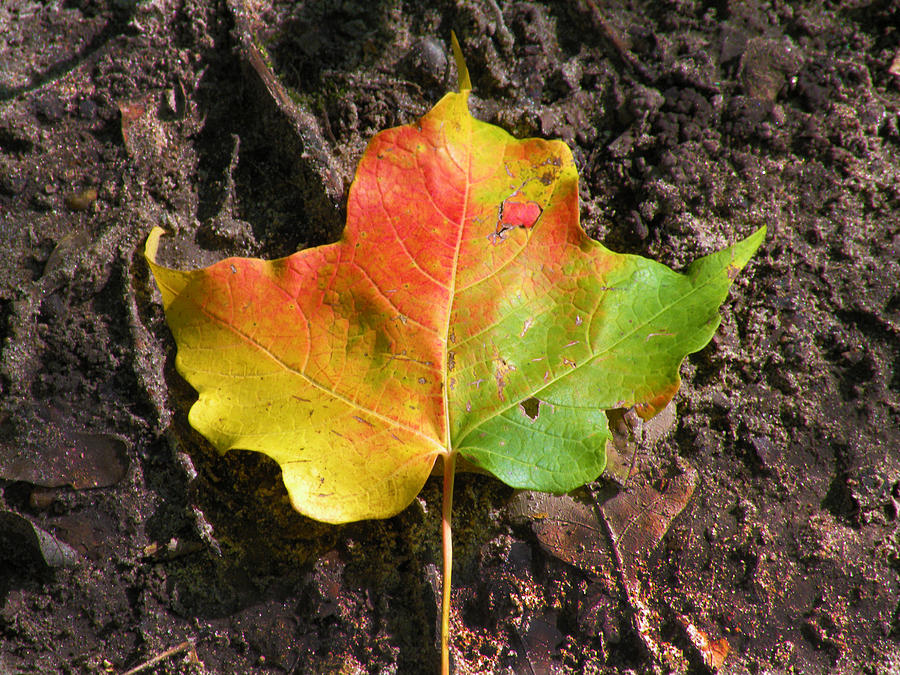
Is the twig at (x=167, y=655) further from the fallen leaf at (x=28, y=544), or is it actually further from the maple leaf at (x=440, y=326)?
the maple leaf at (x=440, y=326)

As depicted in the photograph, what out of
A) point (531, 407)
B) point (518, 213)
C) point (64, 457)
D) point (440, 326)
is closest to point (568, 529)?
point (531, 407)

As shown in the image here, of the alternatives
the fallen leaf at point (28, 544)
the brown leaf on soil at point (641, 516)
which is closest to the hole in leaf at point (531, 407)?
the brown leaf on soil at point (641, 516)

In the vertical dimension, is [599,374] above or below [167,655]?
above

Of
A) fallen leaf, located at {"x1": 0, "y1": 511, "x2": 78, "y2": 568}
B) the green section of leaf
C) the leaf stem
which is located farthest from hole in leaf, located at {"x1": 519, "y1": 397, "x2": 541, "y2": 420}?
fallen leaf, located at {"x1": 0, "y1": 511, "x2": 78, "y2": 568}

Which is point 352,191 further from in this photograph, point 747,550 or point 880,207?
point 880,207

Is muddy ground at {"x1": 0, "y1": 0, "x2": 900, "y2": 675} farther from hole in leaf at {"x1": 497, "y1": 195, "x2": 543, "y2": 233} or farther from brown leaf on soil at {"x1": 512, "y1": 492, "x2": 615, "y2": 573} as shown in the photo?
hole in leaf at {"x1": 497, "y1": 195, "x2": 543, "y2": 233}

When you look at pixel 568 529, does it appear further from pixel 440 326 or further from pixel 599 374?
pixel 440 326
